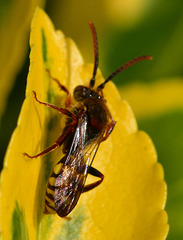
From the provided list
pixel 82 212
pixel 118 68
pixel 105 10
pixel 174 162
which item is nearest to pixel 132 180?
pixel 82 212

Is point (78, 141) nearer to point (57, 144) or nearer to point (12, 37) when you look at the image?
point (57, 144)

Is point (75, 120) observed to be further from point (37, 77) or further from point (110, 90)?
point (37, 77)

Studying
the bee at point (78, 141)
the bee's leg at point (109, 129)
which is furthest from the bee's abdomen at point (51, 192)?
the bee's leg at point (109, 129)

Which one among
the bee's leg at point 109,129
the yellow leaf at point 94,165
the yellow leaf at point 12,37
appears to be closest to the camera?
the yellow leaf at point 94,165

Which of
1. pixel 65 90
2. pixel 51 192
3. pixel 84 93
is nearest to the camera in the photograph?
pixel 51 192

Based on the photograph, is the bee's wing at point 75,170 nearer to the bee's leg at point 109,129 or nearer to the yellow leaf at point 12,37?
the bee's leg at point 109,129

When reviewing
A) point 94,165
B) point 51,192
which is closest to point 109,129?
point 94,165

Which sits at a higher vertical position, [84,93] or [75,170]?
[84,93]
